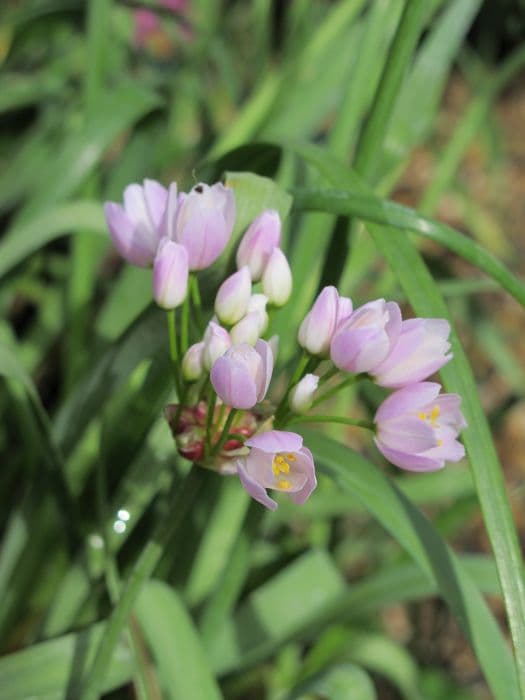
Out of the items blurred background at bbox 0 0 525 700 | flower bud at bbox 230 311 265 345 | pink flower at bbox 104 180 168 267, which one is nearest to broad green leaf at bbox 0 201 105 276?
blurred background at bbox 0 0 525 700

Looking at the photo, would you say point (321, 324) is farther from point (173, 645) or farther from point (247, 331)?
point (173, 645)

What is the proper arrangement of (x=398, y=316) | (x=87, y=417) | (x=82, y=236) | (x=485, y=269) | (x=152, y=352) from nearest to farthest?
(x=398, y=316) < (x=485, y=269) < (x=152, y=352) < (x=87, y=417) < (x=82, y=236)

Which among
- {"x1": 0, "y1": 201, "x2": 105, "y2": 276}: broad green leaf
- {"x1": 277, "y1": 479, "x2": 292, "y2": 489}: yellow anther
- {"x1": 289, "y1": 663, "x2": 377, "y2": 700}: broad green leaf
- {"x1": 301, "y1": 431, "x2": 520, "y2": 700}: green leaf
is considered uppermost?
{"x1": 277, "y1": 479, "x2": 292, "y2": 489}: yellow anther

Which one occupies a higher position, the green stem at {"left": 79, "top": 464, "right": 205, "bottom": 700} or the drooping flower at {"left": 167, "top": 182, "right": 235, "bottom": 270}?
the drooping flower at {"left": 167, "top": 182, "right": 235, "bottom": 270}

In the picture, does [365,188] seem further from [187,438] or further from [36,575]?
[36,575]

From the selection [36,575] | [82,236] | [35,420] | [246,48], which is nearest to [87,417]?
[35,420]

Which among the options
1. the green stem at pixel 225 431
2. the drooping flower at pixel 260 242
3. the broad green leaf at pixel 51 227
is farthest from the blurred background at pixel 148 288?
the green stem at pixel 225 431

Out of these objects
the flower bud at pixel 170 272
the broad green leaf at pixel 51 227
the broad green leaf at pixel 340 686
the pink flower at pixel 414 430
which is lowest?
the broad green leaf at pixel 340 686

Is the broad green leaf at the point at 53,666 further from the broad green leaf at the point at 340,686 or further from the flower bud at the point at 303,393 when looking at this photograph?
the flower bud at the point at 303,393

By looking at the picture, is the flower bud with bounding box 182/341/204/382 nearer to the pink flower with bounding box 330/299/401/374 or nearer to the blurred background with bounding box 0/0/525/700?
the pink flower with bounding box 330/299/401/374
